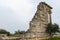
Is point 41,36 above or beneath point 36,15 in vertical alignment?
beneath

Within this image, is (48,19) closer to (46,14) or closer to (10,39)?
(46,14)

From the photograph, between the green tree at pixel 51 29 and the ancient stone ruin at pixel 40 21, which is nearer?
the ancient stone ruin at pixel 40 21

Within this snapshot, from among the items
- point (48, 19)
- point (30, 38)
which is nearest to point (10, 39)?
point (30, 38)

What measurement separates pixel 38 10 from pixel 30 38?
3.91 metres

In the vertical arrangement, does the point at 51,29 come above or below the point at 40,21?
below

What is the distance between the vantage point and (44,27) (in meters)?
38.2

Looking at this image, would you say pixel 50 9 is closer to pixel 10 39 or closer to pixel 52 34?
pixel 52 34

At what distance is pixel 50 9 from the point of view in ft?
125

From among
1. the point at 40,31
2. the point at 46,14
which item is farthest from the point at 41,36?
the point at 46,14

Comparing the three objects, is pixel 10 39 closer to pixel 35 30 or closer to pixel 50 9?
pixel 35 30

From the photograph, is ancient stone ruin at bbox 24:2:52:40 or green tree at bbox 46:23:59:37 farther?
green tree at bbox 46:23:59:37

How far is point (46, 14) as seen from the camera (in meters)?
38.0

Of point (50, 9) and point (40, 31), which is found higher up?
point (50, 9)

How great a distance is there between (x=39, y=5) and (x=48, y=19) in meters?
2.19
